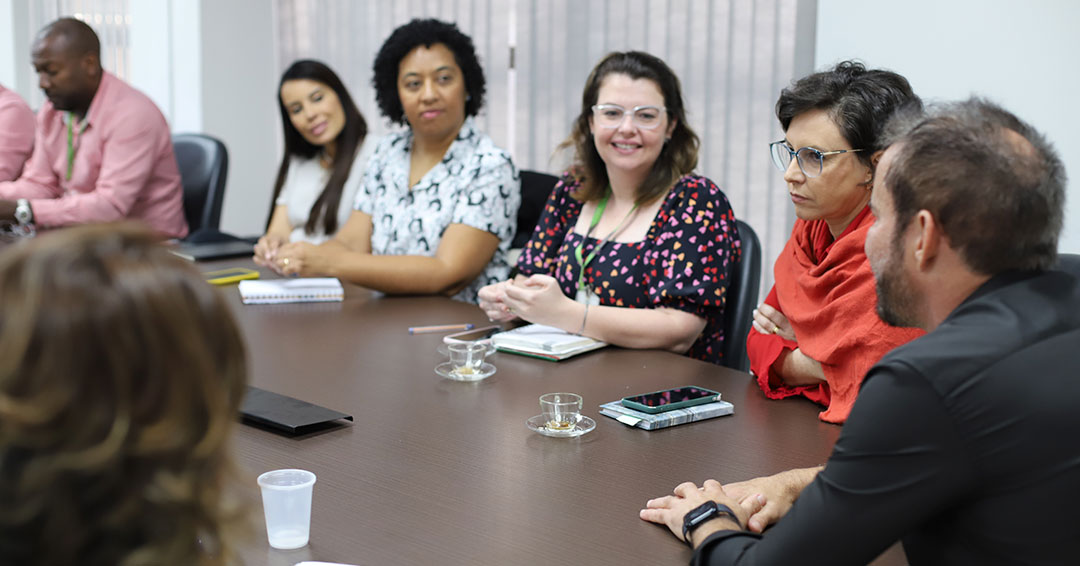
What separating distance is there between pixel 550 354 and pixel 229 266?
4.82ft

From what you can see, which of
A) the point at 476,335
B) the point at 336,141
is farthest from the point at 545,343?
the point at 336,141

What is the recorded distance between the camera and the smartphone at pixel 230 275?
109 inches

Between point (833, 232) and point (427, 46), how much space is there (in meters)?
1.61

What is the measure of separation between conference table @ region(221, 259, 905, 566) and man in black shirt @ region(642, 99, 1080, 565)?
196 millimetres

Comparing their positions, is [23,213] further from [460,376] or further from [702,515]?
[702,515]

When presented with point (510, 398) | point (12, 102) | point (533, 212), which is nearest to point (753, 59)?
point (533, 212)

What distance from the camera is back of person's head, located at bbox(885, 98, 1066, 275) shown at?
95 centimetres

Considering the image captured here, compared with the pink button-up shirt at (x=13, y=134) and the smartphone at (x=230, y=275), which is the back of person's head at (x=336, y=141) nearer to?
the smartphone at (x=230, y=275)

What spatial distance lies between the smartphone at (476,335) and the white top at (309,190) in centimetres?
120

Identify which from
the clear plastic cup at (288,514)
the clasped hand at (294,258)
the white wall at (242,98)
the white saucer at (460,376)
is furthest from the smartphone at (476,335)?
the white wall at (242,98)

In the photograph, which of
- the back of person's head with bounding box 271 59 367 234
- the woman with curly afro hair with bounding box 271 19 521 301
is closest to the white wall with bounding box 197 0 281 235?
the back of person's head with bounding box 271 59 367 234

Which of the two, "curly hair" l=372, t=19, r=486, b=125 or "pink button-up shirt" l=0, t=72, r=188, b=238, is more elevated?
"curly hair" l=372, t=19, r=486, b=125

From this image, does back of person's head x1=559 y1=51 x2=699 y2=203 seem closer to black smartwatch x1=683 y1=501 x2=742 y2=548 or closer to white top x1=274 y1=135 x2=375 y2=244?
white top x1=274 y1=135 x2=375 y2=244

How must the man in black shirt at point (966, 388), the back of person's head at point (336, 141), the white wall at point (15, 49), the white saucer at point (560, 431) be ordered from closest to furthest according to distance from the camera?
the man in black shirt at point (966, 388) < the white saucer at point (560, 431) < the back of person's head at point (336, 141) < the white wall at point (15, 49)
